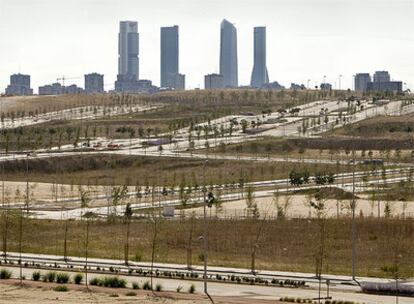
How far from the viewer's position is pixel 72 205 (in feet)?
290

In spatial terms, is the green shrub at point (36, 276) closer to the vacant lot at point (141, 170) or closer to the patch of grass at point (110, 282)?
the patch of grass at point (110, 282)

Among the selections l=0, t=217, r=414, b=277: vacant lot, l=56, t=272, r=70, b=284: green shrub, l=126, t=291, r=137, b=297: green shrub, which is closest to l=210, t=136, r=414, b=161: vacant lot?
l=0, t=217, r=414, b=277: vacant lot

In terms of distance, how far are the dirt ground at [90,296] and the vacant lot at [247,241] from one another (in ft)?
34.2

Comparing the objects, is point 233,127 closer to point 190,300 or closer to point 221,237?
point 221,237

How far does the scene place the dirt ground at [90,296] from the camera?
4891 cm

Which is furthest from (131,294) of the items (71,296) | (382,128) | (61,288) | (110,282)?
(382,128)

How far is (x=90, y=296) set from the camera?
165 ft

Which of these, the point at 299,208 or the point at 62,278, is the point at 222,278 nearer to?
the point at 62,278

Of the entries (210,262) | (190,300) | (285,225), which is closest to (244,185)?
(285,225)

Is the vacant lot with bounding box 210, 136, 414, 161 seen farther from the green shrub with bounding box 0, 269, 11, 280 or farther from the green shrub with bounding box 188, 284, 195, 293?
the green shrub with bounding box 188, 284, 195, 293

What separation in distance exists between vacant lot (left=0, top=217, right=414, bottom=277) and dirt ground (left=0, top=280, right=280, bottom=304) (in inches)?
410

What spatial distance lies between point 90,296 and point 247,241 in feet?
66.0

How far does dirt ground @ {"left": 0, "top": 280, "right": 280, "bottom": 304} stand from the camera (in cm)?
4891

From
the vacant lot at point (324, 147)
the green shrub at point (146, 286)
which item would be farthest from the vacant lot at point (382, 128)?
the green shrub at point (146, 286)
